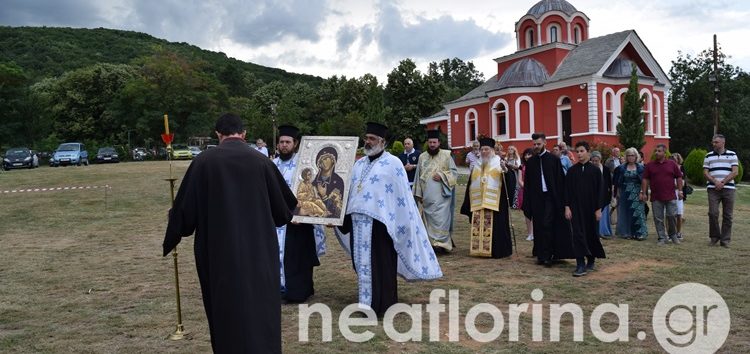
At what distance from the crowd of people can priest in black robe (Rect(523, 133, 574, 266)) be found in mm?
18

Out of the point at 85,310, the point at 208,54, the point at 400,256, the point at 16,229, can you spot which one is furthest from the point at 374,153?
the point at 208,54

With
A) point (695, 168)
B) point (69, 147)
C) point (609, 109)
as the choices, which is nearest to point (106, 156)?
point (69, 147)

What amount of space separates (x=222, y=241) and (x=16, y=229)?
1307 centimetres

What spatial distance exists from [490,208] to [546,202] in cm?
120

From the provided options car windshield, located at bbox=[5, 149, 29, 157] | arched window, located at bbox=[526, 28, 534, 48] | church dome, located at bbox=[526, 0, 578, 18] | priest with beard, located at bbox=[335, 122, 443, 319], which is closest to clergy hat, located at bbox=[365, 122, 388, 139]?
priest with beard, located at bbox=[335, 122, 443, 319]

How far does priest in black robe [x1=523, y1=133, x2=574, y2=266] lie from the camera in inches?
348

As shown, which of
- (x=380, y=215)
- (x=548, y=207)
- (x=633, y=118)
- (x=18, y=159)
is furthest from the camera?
(x=18, y=159)

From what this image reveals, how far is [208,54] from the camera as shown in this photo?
10444cm

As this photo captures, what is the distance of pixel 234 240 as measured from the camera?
420 centimetres

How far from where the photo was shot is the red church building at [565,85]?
3375 centimetres

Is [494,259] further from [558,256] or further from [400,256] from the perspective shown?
[400,256]

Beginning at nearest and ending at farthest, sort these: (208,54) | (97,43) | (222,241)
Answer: (222,241)
(97,43)
(208,54)

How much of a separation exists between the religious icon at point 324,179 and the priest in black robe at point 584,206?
3497 millimetres

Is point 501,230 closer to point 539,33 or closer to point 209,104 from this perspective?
point 539,33
